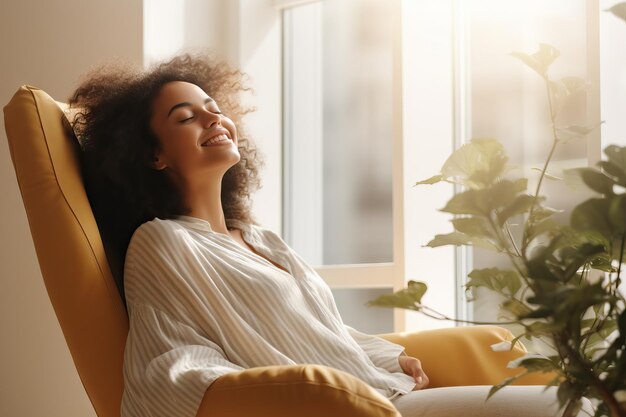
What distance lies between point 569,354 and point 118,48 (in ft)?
8.46

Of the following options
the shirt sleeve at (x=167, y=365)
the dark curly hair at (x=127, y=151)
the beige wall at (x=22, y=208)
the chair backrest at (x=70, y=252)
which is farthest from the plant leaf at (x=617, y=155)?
the beige wall at (x=22, y=208)

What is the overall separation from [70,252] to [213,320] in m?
0.31

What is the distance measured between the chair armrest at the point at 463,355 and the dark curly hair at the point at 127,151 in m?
0.57

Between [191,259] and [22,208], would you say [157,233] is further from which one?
[22,208]

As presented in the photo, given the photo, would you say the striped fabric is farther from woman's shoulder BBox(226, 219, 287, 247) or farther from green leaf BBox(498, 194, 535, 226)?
green leaf BBox(498, 194, 535, 226)

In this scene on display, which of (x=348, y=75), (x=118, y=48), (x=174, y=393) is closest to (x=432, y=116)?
(x=348, y=75)

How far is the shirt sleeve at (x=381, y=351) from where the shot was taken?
1.94 metres

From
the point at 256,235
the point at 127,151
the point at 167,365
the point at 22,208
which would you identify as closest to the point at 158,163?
the point at 127,151

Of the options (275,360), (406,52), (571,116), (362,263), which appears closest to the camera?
(275,360)

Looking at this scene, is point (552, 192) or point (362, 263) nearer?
point (552, 192)

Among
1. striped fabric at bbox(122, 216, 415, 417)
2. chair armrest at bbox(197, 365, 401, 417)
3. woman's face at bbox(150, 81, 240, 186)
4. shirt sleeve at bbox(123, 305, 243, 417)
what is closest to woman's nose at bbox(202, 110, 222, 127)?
woman's face at bbox(150, 81, 240, 186)

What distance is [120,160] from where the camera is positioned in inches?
77.1

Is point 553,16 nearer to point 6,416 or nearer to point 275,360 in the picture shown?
point 275,360

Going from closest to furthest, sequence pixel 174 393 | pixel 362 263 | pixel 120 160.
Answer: pixel 174 393, pixel 120 160, pixel 362 263
